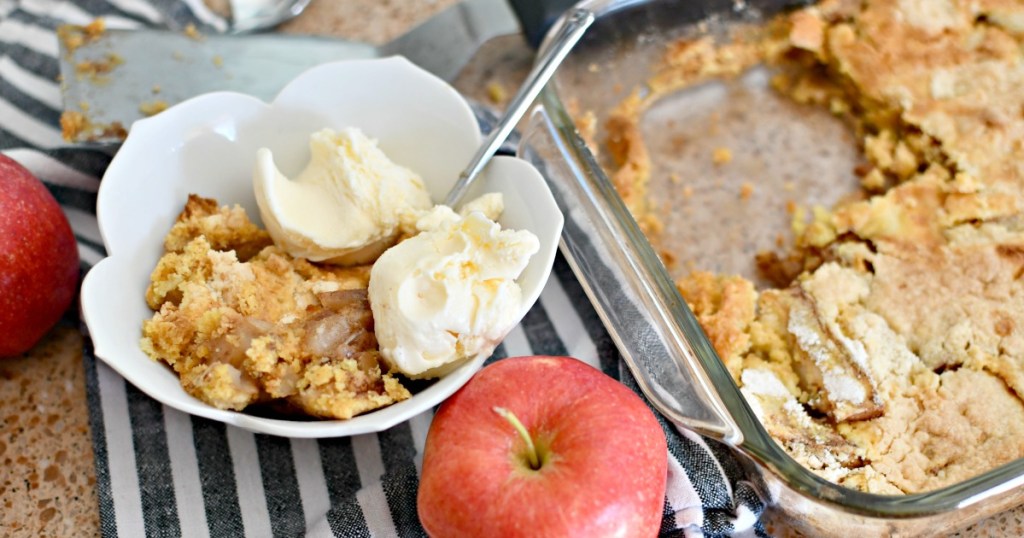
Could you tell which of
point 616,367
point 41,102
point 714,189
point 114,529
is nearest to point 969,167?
point 714,189

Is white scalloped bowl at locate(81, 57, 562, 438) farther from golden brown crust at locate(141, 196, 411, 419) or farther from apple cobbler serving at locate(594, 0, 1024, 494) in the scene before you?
apple cobbler serving at locate(594, 0, 1024, 494)

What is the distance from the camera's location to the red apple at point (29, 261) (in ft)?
3.51

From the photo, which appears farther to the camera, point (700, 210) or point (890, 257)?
point (700, 210)

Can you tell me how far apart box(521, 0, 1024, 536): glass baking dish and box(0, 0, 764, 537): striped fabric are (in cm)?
7

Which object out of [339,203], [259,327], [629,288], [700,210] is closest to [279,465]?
[259,327]

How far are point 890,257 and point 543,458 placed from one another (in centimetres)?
60

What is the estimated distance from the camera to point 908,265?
47.5 inches

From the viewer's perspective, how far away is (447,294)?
36.8 inches

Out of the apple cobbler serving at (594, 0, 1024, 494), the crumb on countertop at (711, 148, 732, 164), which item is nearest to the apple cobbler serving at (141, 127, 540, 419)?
the apple cobbler serving at (594, 0, 1024, 494)

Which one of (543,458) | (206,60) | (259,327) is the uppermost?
(206,60)

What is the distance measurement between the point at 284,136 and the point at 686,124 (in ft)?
2.21

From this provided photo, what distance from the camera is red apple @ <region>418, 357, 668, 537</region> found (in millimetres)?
886

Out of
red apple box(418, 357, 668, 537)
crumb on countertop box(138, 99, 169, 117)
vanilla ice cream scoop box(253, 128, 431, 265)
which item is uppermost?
crumb on countertop box(138, 99, 169, 117)

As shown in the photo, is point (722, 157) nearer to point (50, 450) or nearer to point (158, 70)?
point (158, 70)
